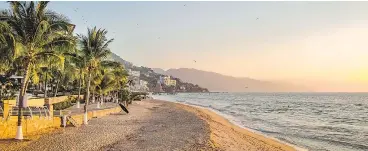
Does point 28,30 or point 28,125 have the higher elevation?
point 28,30

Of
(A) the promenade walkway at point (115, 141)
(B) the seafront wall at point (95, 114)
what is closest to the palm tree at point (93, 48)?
(B) the seafront wall at point (95, 114)

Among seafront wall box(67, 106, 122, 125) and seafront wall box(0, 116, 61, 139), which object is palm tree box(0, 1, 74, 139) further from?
seafront wall box(67, 106, 122, 125)

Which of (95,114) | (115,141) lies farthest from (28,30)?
(95,114)

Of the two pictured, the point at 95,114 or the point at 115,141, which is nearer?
the point at 115,141

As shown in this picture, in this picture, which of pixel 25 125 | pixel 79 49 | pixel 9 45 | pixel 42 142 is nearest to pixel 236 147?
pixel 42 142

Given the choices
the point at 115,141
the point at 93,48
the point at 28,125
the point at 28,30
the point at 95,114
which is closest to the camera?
the point at 28,30

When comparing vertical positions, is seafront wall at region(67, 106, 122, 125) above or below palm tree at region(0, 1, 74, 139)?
below

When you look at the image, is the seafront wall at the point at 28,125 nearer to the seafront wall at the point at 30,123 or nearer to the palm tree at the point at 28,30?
the seafront wall at the point at 30,123

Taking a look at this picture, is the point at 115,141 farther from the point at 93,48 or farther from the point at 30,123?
the point at 93,48

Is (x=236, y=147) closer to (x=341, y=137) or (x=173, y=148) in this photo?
(x=173, y=148)

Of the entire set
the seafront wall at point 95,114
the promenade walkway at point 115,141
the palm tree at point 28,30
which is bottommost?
the promenade walkway at point 115,141

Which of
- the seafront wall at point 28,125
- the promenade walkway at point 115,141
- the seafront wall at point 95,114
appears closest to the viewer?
the promenade walkway at point 115,141

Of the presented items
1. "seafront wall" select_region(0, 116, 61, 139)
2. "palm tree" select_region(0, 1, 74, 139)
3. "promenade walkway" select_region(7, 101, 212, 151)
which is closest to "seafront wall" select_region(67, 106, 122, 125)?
"seafront wall" select_region(0, 116, 61, 139)

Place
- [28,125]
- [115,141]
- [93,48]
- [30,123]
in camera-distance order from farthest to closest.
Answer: [93,48]
[30,123]
[28,125]
[115,141]
